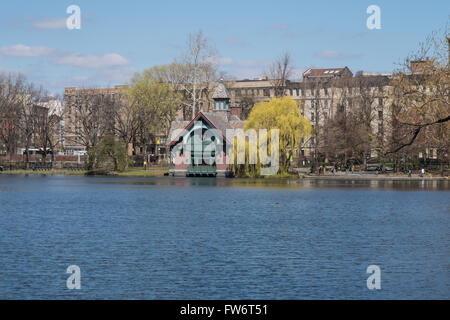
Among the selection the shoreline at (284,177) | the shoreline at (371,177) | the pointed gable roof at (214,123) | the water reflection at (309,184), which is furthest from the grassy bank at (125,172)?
the shoreline at (371,177)

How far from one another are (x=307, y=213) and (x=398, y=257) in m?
19.3

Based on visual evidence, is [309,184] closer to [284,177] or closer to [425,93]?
[284,177]

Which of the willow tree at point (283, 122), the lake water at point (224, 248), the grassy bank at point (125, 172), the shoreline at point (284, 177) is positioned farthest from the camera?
the grassy bank at point (125, 172)

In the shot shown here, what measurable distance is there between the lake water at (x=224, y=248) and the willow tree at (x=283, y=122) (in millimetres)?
30364

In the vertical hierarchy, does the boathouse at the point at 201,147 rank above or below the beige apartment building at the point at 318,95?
below

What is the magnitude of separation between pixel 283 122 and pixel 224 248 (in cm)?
5860

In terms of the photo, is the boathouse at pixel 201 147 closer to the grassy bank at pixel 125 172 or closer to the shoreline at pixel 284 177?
the grassy bank at pixel 125 172

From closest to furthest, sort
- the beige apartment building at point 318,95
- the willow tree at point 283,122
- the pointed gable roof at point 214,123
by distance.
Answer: the willow tree at point 283,122, the pointed gable roof at point 214,123, the beige apartment building at point 318,95

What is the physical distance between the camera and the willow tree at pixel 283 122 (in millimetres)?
89569

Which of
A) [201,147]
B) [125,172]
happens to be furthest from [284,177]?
→ [125,172]

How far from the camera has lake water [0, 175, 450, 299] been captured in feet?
77.1

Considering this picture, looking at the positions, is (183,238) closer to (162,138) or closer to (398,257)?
(398,257)

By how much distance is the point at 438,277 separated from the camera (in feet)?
82.7
